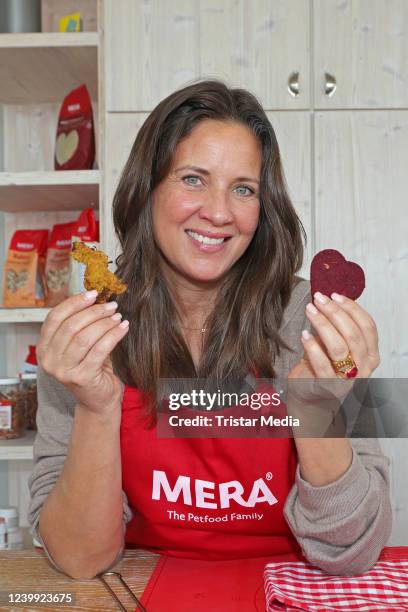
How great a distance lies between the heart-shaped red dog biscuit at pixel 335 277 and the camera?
3.08 feet

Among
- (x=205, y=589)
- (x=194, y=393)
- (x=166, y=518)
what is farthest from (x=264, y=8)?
(x=205, y=589)

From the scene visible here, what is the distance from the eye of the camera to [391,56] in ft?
5.93

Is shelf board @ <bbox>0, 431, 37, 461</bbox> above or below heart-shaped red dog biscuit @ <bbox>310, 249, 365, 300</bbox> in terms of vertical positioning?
below

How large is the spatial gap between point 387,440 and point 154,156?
3.46 ft

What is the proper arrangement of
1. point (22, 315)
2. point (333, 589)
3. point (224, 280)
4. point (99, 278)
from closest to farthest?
point (333, 589)
point (99, 278)
point (224, 280)
point (22, 315)

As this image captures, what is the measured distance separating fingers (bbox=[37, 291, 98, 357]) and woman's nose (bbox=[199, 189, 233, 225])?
0.29 meters

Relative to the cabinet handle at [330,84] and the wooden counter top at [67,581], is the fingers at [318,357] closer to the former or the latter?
the wooden counter top at [67,581]

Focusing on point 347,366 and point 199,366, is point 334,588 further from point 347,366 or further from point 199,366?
point 199,366

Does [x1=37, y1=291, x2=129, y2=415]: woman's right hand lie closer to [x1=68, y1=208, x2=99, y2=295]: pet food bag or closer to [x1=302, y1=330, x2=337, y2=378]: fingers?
[x1=302, y1=330, x2=337, y2=378]: fingers

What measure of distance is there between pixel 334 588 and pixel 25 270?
147 cm

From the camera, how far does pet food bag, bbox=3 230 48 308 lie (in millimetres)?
2006

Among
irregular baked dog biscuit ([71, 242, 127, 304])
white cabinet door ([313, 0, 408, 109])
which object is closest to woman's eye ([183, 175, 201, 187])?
irregular baked dog biscuit ([71, 242, 127, 304])

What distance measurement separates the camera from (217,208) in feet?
3.61

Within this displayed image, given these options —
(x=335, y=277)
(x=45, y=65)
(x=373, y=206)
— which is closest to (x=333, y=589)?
(x=335, y=277)
